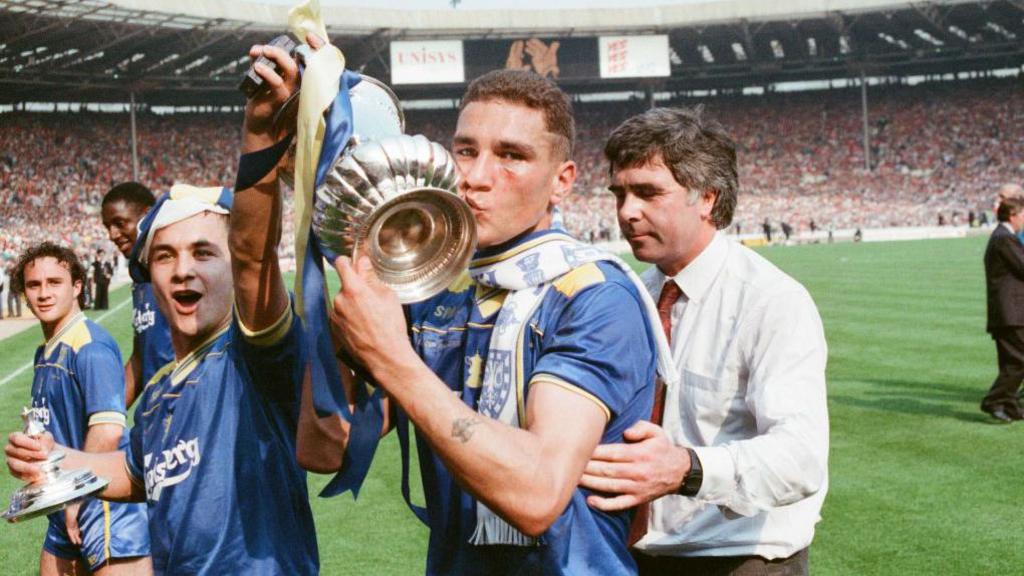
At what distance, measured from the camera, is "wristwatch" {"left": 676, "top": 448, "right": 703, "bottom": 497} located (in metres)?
2.42

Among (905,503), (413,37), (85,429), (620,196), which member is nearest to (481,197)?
(620,196)

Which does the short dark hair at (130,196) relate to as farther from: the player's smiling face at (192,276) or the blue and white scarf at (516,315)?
the blue and white scarf at (516,315)

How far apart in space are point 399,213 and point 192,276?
1.31 m

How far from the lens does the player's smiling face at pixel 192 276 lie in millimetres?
2965

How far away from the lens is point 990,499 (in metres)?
7.02

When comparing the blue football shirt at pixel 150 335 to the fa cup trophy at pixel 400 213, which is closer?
the fa cup trophy at pixel 400 213

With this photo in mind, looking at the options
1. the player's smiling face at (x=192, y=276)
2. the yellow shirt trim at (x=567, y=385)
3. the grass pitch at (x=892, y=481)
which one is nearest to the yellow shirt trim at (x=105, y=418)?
the grass pitch at (x=892, y=481)

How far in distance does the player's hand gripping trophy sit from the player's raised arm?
10.5 inches

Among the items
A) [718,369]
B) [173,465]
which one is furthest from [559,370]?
[173,465]

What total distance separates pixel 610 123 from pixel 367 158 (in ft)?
188

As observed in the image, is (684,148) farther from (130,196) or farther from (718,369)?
(130,196)

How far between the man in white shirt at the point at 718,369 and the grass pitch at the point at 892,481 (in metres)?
3.11

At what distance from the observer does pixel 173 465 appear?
9.27 ft

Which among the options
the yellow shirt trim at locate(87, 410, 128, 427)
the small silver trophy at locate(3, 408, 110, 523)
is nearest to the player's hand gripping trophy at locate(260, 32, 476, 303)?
the small silver trophy at locate(3, 408, 110, 523)
